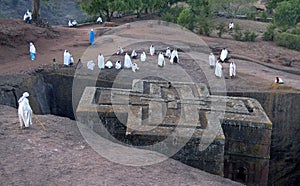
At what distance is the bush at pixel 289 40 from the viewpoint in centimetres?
2611

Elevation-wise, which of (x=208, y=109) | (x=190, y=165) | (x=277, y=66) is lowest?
(x=190, y=165)

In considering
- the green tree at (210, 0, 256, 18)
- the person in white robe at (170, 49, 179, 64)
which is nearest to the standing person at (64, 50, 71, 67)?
the person in white robe at (170, 49, 179, 64)

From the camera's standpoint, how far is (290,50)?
84.5 ft

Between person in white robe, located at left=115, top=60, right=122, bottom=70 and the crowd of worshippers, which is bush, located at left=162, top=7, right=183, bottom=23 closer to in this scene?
the crowd of worshippers

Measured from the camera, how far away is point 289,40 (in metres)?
26.4

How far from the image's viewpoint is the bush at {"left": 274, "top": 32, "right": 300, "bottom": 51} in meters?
26.1

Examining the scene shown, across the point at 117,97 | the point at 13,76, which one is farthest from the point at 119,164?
the point at 13,76

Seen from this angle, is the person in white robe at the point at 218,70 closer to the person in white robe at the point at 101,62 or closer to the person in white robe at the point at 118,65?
the person in white robe at the point at 118,65

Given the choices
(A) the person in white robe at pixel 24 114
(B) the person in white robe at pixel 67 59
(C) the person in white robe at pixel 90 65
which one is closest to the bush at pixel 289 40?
(C) the person in white robe at pixel 90 65

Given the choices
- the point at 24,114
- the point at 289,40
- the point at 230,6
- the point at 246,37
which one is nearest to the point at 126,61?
the point at 24,114

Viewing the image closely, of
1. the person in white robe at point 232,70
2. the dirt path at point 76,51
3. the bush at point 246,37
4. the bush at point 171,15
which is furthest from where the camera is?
the bush at point 171,15

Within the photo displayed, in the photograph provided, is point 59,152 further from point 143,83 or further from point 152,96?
point 143,83

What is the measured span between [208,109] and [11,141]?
561 centimetres

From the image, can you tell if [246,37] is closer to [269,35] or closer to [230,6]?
[269,35]
